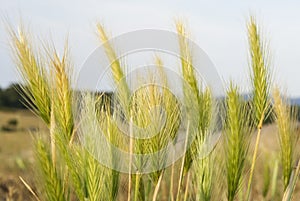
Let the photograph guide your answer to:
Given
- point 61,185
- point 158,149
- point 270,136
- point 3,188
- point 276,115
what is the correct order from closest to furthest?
point 61,185 < point 158,149 < point 276,115 < point 3,188 < point 270,136

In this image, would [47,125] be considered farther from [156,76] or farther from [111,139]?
[156,76]

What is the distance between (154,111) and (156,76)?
0.58 ft

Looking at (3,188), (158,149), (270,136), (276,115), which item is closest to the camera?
(158,149)

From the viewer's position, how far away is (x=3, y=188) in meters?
5.60

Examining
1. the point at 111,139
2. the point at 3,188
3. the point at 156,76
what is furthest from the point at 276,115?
the point at 3,188

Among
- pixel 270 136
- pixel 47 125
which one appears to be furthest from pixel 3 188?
pixel 270 136

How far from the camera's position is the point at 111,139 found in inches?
67.4

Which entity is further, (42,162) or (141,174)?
(141,174)

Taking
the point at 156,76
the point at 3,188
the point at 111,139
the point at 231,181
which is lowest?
the point at 3,188

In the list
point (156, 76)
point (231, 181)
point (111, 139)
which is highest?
point (156, 76)

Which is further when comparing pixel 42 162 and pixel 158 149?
pixel 158 149

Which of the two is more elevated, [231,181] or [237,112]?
[237,112]

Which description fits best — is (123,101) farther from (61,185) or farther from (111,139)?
(61,185)

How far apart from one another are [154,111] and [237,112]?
30 centimetres
